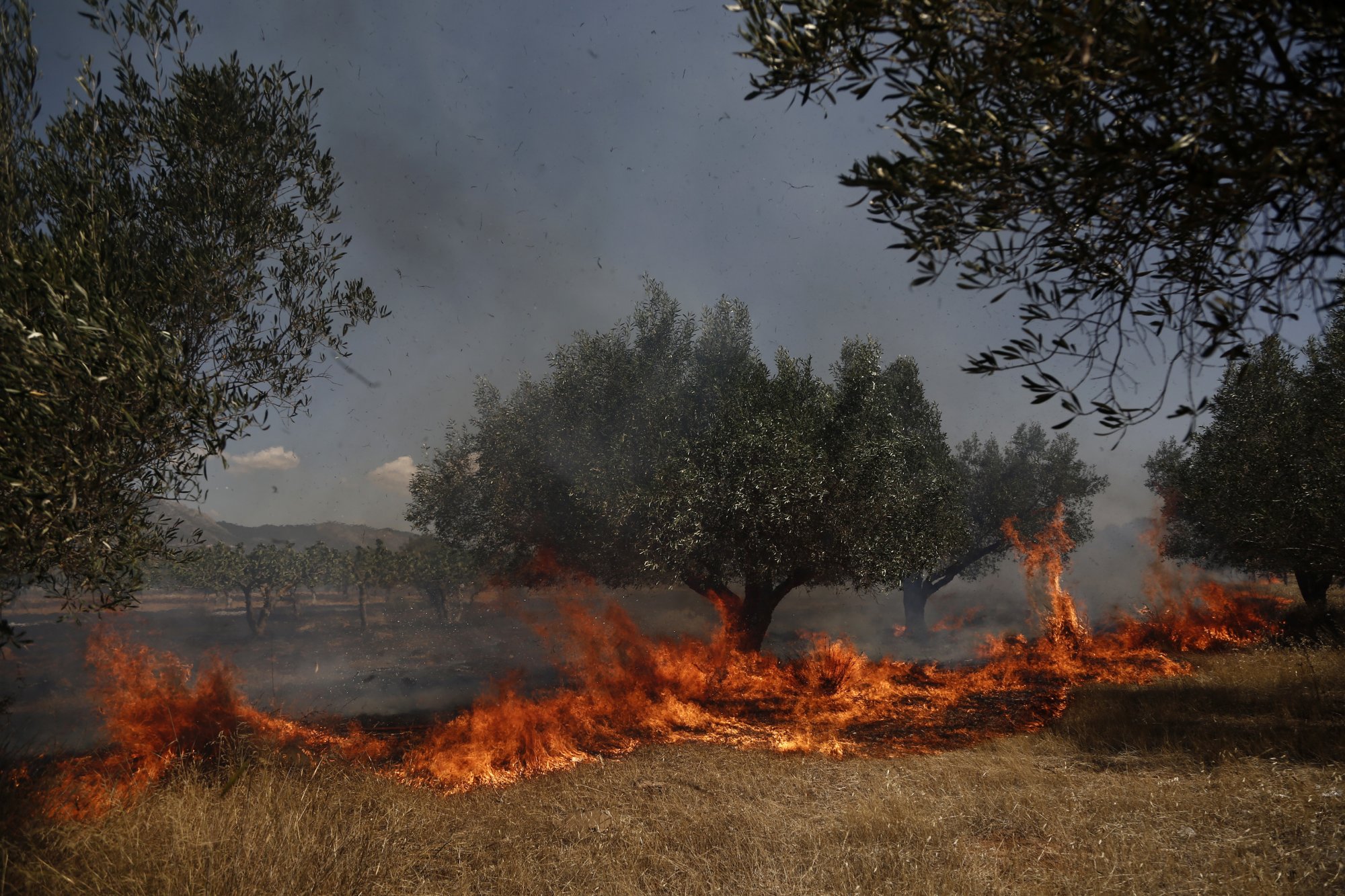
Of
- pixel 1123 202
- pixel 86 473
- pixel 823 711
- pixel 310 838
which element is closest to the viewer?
pixel 1123 202

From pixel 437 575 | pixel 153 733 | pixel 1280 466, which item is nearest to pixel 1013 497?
pixel 1280 466

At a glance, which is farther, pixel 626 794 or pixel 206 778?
pixel 626 794

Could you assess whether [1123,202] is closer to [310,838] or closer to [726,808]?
[726,808]

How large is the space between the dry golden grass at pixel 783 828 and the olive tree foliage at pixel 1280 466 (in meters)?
6.11

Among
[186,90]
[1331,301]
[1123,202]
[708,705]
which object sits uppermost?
[186,90]

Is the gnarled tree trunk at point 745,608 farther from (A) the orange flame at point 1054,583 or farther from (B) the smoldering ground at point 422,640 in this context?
(A) the orange flame at point 1054,583

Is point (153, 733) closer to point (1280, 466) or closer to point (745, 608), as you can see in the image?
point (745, 608)

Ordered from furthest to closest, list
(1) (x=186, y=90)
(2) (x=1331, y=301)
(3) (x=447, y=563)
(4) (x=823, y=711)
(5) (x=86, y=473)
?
(3) (x=447, y=563)
(4) (x=823, y=711)
(1) (x=186, y=90)
(5) (x=86, y=473)
(2) (x=1331, y=301)

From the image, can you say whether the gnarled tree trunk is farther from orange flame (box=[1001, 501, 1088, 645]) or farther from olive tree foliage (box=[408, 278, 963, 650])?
orange flame (box=[1001, 501, 1088, 645])

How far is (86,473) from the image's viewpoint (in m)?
7.20

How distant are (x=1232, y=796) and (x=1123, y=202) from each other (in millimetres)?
9351

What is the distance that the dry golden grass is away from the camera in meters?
7.26

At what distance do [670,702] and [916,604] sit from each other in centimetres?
2595

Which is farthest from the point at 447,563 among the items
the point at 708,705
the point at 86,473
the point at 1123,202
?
the point at 1123,202
